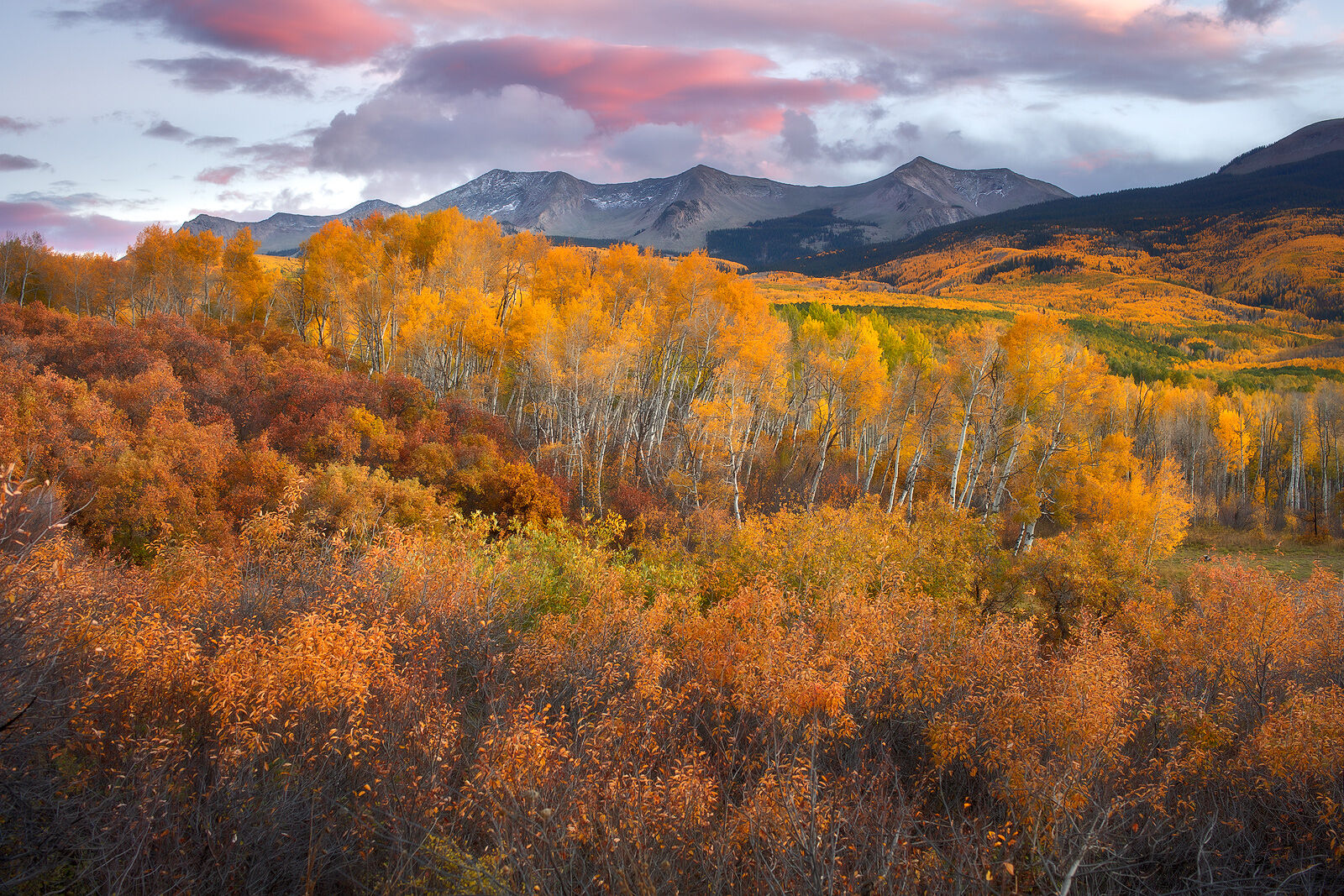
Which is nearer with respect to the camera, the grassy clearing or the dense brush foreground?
the dense brush foreground

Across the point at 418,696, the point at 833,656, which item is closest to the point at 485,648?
the point at 418,696

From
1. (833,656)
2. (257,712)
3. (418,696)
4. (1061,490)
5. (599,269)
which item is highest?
(599,269)

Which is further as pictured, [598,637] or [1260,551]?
[1260,551]

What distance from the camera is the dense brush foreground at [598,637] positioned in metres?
8.05

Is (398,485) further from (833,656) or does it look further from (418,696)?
(833,656)

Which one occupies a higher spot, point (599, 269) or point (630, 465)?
point (599, 269)

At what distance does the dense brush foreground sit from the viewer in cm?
805

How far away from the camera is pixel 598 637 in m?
15.7

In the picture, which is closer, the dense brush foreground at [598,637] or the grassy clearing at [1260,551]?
the dense brush foreground at [598,637]

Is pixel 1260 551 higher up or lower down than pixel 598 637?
lower down

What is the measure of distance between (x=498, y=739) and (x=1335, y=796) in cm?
1210

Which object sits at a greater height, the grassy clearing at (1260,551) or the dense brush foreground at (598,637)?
the dense brush foreground at (598,637)

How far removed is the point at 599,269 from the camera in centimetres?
5044

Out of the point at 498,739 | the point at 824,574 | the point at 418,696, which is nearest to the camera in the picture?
the point at 498,739
